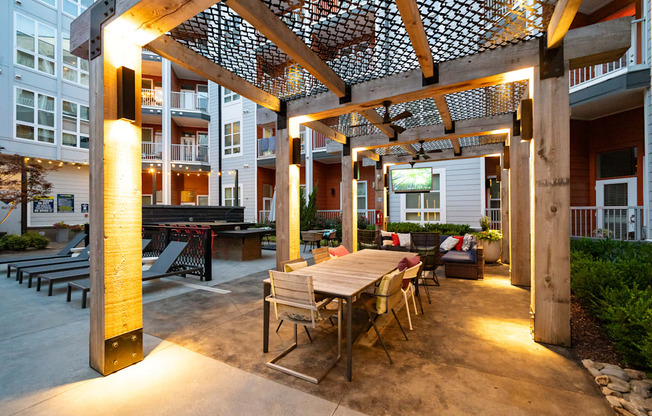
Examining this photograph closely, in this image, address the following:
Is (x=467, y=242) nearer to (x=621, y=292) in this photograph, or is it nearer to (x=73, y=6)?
(x=621, y=292)

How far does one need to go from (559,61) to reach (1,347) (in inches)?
275

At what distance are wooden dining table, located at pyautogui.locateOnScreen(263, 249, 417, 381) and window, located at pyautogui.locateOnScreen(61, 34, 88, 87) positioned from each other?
58.2ft

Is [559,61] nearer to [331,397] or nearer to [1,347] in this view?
[331,397]

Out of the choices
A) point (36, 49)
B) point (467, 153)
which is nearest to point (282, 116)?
point (467, 153)

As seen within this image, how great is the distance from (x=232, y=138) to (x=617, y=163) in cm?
1719

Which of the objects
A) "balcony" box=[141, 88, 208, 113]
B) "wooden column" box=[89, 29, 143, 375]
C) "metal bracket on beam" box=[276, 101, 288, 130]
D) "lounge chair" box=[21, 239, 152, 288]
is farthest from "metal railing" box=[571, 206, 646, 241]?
"balcony" box=[141, 88, 208, 113]

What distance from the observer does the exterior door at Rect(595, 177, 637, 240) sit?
7926 millimetres

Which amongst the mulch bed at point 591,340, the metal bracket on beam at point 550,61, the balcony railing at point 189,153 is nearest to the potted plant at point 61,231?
the balcony railing at point 189,153

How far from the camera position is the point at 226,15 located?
2.95m

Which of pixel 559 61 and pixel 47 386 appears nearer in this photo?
pixel 47 386

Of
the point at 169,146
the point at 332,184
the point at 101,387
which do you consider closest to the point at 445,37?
the point at 101,387

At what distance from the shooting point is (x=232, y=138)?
16812 millimetres

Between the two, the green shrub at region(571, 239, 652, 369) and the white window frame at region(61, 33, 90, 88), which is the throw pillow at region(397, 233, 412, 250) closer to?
the green shrub at region(571, 239, 652, 369)

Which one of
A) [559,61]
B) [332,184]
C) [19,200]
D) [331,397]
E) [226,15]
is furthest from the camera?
[332,184]
